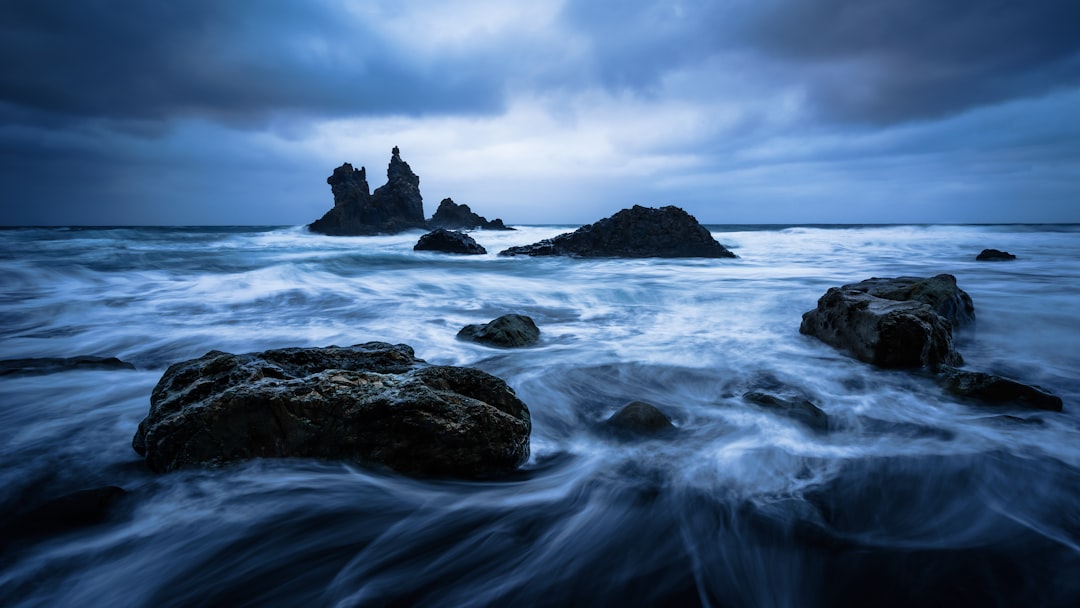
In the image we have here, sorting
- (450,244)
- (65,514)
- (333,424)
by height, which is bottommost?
(65,514)

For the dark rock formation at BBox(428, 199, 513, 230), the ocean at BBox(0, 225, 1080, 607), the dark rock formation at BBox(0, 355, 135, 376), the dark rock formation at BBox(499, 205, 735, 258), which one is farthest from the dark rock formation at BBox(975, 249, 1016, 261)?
the dark rock formation at BBox(428, 199, 513, 230)

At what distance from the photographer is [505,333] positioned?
6.50 meters

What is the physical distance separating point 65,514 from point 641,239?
19552 mm

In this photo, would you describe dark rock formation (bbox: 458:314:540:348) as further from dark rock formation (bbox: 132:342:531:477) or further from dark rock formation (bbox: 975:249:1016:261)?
dark rock formation (bbox: 975:249:1016:261)

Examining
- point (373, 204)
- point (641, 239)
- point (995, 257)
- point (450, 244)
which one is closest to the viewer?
point (995, 257)

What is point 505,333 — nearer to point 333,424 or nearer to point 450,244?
point 333,424

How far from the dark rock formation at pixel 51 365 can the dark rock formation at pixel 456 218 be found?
60978 mm

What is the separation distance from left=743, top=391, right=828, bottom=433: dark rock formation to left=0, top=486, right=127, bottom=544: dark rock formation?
455cm

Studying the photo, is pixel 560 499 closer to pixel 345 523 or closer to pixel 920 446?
pixel 345 523

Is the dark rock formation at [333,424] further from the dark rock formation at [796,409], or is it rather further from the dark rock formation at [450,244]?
the dark rock formation at [450,244]

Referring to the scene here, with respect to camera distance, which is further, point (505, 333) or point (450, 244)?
point (450, 244)

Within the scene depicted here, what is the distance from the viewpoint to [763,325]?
7.90 m

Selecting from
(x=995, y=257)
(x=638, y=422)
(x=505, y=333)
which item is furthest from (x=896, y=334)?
(x=995, y=257)

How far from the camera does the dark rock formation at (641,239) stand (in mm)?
20125
